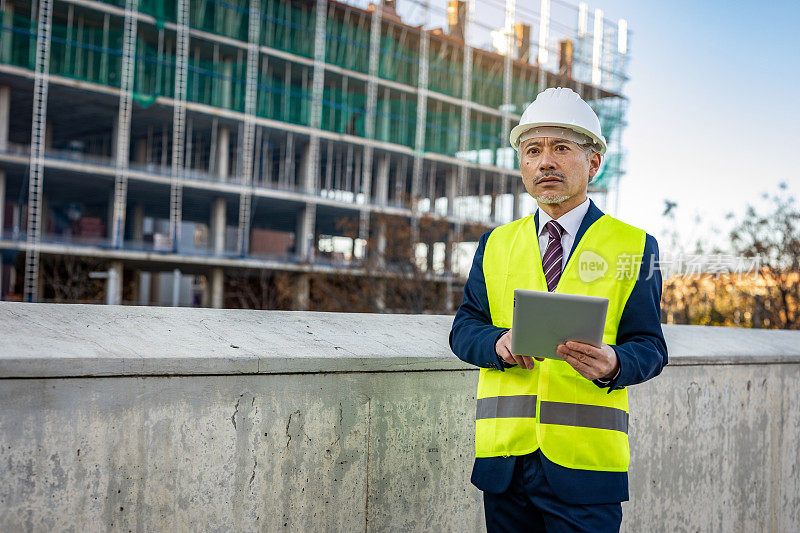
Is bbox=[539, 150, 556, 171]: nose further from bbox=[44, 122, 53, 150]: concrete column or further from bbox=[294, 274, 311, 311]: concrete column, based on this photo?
bbox=[44, 122, 53, 150]: concrete column

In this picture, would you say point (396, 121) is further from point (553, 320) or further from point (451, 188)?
point (553, 320)

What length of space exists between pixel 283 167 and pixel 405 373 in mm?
43662

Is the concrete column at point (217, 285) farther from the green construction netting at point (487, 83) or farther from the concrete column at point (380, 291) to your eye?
the green construction netting at point (487, 83)

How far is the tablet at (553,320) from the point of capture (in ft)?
6.46

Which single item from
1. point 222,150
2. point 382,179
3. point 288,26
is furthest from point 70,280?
point 382,179

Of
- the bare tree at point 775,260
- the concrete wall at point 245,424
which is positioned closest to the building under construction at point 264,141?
the bare tree at point 775,260

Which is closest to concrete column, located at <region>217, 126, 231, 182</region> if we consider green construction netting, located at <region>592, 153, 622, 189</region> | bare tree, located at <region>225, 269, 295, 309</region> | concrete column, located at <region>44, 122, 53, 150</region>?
bare tree, located at <region>225, 269, 295, 309</region>

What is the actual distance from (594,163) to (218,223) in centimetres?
3952

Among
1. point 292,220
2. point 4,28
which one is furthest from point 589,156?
point 292,220

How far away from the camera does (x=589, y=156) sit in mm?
2518

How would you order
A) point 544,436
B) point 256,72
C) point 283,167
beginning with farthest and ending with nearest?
1. point 283,167
2. point 256,72
3. point 544,436

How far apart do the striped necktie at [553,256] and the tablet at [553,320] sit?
347 mm

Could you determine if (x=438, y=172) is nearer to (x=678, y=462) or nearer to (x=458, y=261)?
(x=458, y=261)

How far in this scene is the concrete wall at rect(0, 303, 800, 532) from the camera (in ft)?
7.72
